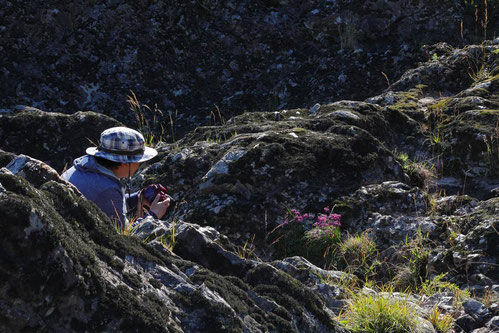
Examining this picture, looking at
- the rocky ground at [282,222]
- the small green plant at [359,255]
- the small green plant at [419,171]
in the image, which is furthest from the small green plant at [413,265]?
the small green plant at [419,171]

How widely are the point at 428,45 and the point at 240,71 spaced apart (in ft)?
11.7

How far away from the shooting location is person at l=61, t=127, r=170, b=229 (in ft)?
15.3

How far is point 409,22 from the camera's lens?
421 inches

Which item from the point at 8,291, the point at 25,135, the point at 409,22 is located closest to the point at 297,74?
the point at 409,22

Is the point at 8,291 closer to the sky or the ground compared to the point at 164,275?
closer to the sky

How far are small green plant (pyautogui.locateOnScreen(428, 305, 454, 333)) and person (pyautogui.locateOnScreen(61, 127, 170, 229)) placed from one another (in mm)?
2459

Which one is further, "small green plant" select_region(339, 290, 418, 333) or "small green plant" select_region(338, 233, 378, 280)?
"small green plant" select_region(338, 233, 378, 280)

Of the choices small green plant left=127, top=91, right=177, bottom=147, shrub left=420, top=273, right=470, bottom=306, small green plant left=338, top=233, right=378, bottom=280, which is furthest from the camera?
small green plant left=127, top=91, right=177, bottom=147

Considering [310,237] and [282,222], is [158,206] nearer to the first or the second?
[282,222]

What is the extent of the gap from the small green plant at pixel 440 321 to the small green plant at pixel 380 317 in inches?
5.7

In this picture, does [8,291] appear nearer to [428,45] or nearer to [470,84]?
[470,84]

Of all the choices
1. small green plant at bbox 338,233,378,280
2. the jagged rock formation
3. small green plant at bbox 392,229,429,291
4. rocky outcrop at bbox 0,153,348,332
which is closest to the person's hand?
rocky outcrop at bbox 0,153,348,332

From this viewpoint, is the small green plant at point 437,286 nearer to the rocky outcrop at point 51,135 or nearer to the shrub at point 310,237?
the shrub at point 310,237

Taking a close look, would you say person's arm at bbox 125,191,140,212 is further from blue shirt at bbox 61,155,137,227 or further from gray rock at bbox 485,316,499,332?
gray rock at bbox 485,316,499,332
